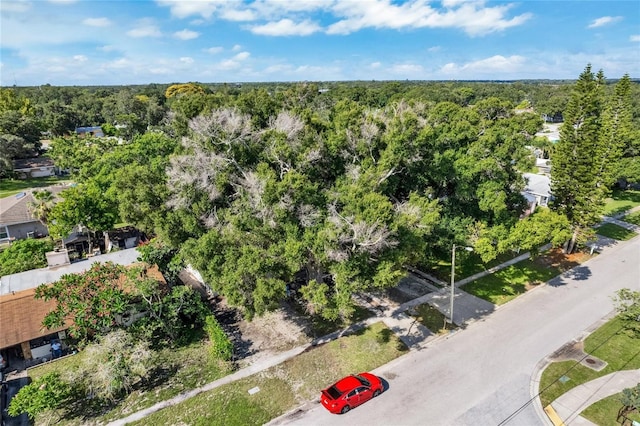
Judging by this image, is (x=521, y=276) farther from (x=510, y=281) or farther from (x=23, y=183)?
(x=23, y=183)

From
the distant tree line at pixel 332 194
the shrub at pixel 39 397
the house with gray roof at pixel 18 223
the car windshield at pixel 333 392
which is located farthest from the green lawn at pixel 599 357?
the house with gray roof at pixel 18 223

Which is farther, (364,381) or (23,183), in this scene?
(23,183)

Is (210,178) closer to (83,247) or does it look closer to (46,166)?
(83,247)

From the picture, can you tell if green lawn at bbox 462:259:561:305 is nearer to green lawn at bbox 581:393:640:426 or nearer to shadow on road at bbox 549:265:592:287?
shadow on road at bbox 549:265:592:287

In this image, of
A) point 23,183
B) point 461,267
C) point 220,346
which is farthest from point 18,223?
point 461,267

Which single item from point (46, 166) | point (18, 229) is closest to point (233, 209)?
point (18, 229)

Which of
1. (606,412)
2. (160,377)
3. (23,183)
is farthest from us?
(23,183)
